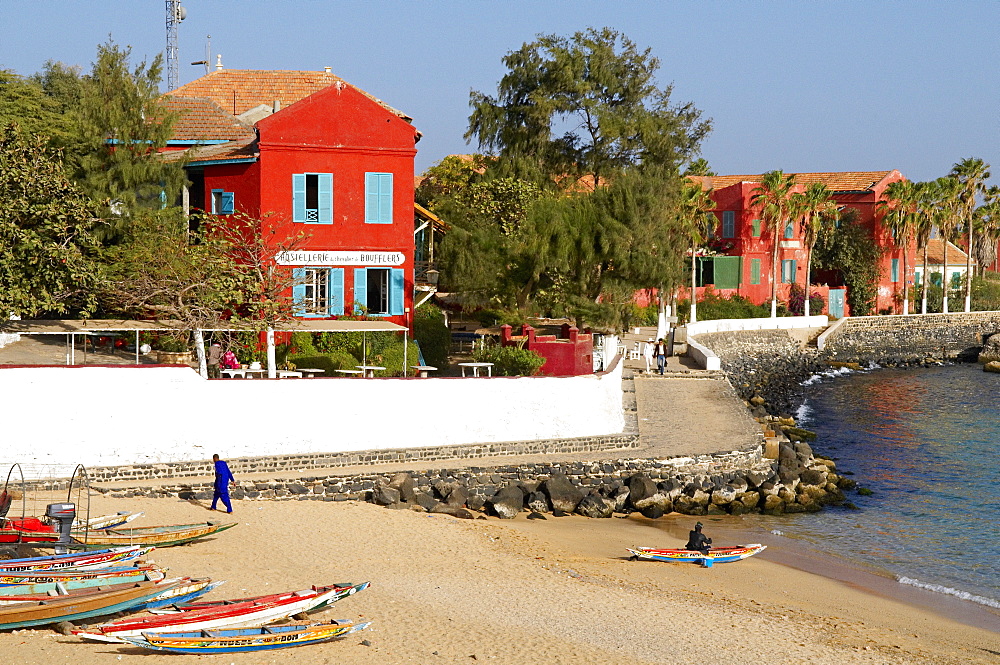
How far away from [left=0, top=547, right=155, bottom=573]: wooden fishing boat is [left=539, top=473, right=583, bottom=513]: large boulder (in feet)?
37.1

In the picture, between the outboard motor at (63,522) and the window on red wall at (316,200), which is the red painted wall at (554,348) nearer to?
the window on red wall at (316,200)

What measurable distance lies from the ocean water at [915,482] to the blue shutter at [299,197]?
666 inches

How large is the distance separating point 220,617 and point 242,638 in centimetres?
54

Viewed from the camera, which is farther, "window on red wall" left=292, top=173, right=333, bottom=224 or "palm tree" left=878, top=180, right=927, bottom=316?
"palm tree" left=878, top=180, right=927, bottom=316

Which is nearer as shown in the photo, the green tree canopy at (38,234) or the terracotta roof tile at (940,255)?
the green tree canopy at (38,234)

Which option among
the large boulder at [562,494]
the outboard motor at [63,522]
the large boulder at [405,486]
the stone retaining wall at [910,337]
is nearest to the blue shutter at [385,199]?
the large boulder at [405,486]

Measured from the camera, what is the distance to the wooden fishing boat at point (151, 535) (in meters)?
17.7

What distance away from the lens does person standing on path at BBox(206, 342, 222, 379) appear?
89.1 feet

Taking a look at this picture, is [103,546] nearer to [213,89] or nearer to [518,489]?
→ [518,489]

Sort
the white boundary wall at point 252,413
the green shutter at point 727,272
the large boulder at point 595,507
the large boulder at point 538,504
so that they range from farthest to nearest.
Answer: the green shutter at point 727,272 → the large boulder at point 595,507 → the large boulder at point 538,504 → the white boundary wall at point 252,413

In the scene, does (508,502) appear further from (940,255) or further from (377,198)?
(940,255)

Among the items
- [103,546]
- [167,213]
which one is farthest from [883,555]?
[167,213]

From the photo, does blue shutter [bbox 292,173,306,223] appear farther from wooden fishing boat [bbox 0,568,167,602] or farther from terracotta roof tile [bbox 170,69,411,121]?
wooden fishing boat [bbox 0,568,167,602]

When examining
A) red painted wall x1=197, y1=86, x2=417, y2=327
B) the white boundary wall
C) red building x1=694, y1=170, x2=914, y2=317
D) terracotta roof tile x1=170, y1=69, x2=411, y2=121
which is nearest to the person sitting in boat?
the white boundary wall
